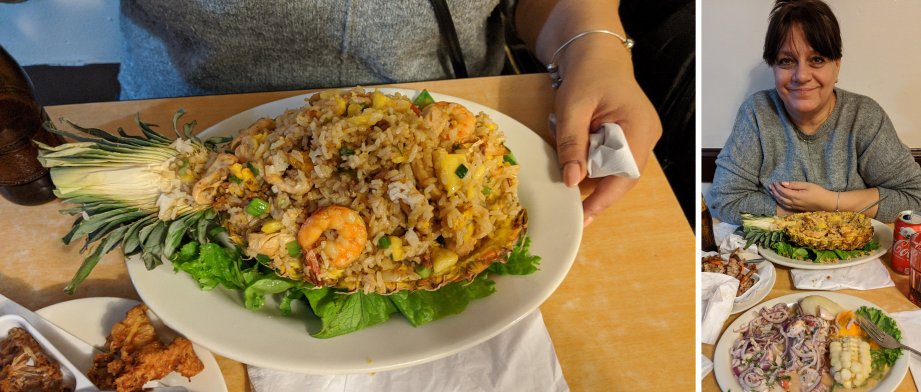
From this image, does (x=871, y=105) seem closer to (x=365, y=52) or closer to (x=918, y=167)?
(x=918, y=167)

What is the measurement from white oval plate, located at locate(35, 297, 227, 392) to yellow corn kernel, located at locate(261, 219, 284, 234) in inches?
7.4

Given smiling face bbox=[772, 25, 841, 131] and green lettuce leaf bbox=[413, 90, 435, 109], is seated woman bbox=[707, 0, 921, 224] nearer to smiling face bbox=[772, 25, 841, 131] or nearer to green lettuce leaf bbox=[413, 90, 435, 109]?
smiling face bbox=[772, 25, 841, 131]

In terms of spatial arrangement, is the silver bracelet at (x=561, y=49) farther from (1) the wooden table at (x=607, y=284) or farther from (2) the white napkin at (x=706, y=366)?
(2) the white napkin at (x=706, y=366)

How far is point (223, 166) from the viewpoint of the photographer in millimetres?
846

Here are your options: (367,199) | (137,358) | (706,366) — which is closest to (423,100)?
(367,199)

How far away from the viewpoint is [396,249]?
0.79 m

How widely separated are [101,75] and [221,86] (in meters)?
1.19

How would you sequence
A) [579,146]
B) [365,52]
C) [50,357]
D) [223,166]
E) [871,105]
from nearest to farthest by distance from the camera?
[871,105] → [50,357] → [223,166] → [579,146] → [365,52]

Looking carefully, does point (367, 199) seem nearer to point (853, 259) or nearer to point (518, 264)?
point (518, 264)

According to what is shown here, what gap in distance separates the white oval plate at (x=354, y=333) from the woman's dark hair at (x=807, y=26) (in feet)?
1.59

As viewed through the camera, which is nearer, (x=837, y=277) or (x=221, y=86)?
(x=837, y=277)

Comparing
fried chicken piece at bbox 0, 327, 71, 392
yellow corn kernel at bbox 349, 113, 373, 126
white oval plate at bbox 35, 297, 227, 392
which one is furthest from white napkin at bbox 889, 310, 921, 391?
fried chicken piece at bbox 0, 327, 71, 392

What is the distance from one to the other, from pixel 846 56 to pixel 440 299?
1.87 ft

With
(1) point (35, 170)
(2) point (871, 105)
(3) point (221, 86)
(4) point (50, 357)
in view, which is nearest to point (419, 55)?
(3) point (221, 86)
